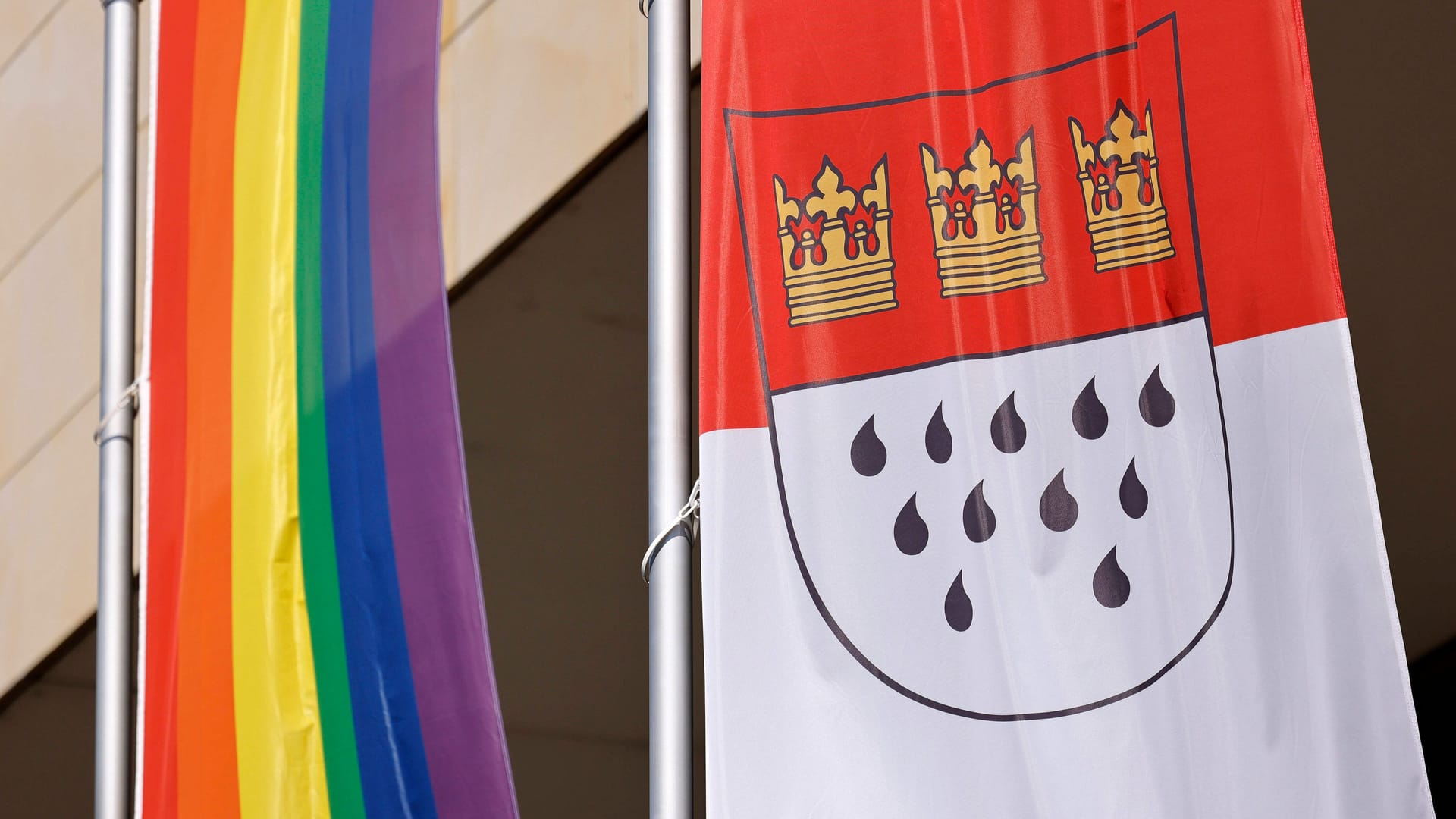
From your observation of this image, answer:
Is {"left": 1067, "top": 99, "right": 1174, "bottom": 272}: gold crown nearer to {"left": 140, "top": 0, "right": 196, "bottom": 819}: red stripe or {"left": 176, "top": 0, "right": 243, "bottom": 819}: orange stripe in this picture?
{"left": 176, "top": 0, "right": 243, "bottom": 819}: orange stripe

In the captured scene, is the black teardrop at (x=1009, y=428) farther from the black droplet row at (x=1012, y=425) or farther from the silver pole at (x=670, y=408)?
the silver pole at (x=670, y=408)

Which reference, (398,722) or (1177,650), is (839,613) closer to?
(1177,650)

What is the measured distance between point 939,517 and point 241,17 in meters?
2.80

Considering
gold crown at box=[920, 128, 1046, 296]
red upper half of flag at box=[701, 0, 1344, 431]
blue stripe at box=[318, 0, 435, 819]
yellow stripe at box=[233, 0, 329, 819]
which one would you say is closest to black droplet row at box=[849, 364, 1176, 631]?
red upper half of flag at box=[701, 0, 1344, 431]

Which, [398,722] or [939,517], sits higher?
[939,517]

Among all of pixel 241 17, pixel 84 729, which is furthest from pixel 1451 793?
pixel 241 17

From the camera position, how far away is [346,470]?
12.8 feet

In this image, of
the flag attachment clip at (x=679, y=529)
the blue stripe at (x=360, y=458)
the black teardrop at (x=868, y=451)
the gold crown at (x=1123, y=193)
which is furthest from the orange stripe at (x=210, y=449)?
the gold crown at (x=1123, y=193)

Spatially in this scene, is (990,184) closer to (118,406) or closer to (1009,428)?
(1009,428)

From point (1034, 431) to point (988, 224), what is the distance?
42cm

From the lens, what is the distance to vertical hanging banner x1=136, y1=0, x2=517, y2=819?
145 inches

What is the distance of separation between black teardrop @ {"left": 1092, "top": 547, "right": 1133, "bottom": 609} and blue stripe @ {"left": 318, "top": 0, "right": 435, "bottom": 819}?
1.69m

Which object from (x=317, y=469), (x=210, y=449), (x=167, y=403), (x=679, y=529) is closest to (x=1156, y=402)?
(x=679, y=529)

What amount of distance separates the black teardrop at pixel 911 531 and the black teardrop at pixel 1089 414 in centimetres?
33
